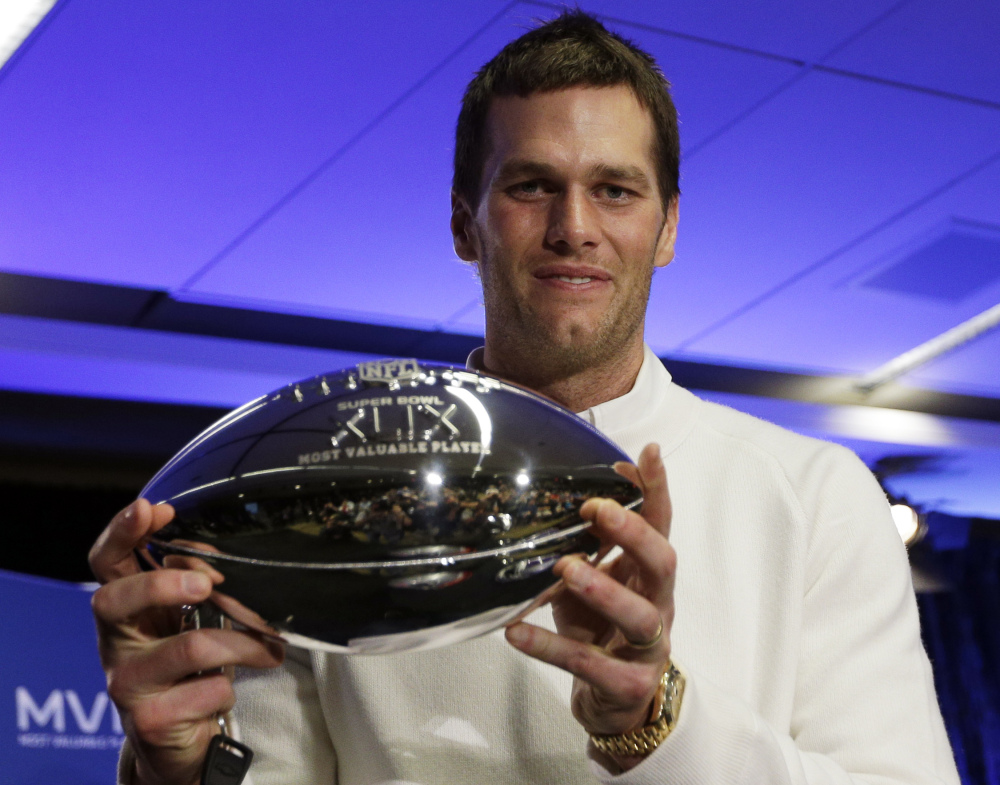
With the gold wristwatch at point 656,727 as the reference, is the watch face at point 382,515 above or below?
above

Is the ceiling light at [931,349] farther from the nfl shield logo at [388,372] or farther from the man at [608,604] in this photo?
the nfl shield logo at [388,372]

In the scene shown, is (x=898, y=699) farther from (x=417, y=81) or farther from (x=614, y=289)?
(x=417, y=81)

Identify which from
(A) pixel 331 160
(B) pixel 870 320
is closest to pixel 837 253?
(B) pixel 870 320

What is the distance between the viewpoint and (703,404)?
1338 mm

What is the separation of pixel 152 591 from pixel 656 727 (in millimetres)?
380

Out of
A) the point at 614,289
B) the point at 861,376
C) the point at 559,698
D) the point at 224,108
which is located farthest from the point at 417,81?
the point at 861,376

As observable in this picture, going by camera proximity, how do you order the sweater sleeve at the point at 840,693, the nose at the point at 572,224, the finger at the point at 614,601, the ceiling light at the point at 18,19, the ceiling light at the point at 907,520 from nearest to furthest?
1. the finger at the point at 614,601
2. the sweater sleeve at the point at 840,693
3. the nose at the point at 572,224
4. the ceiling light at the point at 18,19
5. the ceiling light at the point at 907,520

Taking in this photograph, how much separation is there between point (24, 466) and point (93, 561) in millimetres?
3412

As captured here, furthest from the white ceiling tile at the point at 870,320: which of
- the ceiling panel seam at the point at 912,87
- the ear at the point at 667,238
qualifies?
the ear at the point at 667,238

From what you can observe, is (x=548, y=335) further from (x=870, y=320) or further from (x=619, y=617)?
(x=870, y=320)

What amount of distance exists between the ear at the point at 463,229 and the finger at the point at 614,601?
2.50 ft

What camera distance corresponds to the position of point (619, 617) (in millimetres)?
758

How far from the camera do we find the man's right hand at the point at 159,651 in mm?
777

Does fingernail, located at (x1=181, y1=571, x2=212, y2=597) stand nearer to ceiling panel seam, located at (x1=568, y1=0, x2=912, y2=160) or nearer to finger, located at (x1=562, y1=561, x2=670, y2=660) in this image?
finger, located at (x1=562, y1=561, x2=670, y2=660)
